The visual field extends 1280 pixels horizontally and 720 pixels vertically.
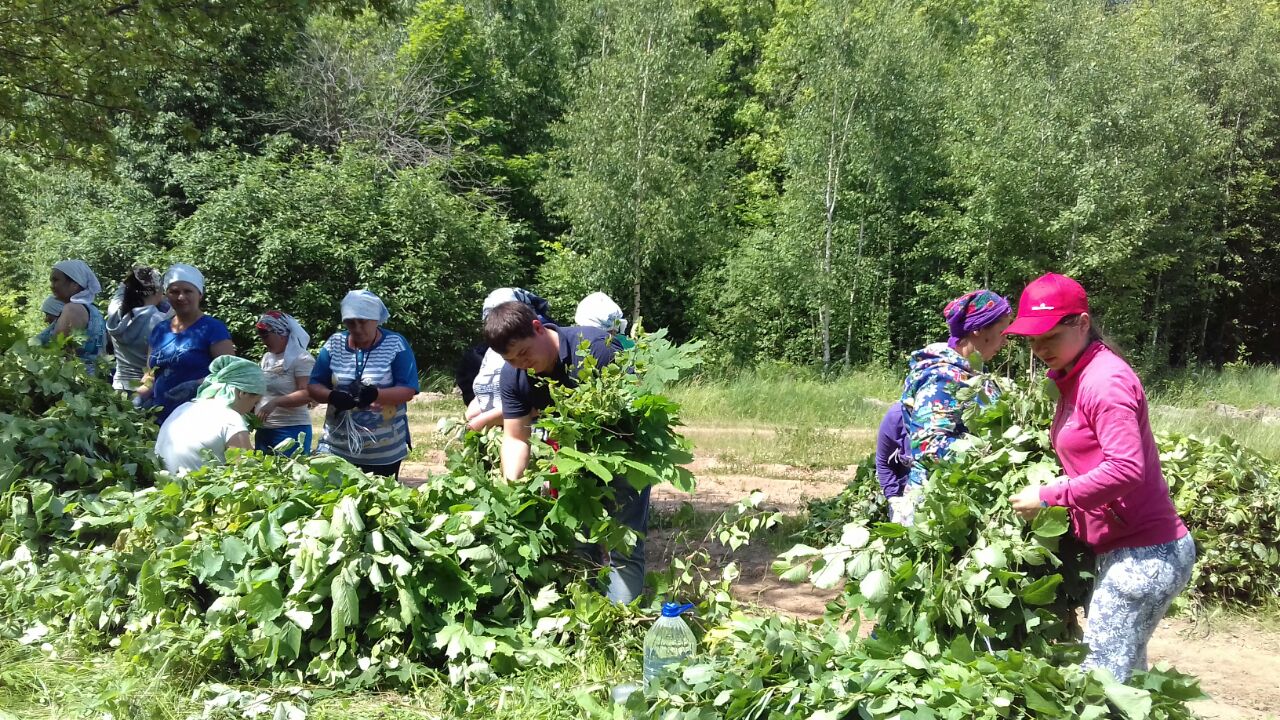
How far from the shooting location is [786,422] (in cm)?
1290

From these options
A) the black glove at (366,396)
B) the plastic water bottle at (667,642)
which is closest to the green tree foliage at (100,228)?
the black glove at (366,396)

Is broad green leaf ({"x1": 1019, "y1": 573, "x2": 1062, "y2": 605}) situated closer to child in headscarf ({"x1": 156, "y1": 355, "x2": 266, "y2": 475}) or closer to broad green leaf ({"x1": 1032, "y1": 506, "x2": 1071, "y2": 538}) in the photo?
broad green leaf ({"x1": 1032, "y1": 506, "x2": 1071, "y2": 538})

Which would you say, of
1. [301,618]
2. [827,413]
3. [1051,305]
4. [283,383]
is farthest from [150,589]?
[827,413]

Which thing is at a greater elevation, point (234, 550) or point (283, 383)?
point (283, 383)

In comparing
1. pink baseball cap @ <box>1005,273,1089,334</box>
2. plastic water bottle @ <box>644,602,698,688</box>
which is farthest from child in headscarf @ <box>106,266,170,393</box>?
pink baseball cap @ <box>1005,273,1089,334</box>

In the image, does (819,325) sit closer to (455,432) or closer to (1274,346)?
(1274,346)

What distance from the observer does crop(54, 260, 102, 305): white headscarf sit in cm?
611

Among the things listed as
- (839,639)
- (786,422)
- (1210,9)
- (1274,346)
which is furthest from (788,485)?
(1274,346)

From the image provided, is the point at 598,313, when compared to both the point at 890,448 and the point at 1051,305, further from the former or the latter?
the point at 1051,305

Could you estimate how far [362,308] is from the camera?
4750mm

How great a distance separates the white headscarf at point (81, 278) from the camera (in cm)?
611

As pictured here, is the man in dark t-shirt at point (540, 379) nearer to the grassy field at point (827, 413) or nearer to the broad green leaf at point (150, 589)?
the broad green leaf at point (150, 589)

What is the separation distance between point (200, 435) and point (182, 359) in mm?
1276

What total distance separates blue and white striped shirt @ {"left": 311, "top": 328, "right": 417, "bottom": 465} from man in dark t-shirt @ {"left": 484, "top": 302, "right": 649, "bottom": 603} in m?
1.24
